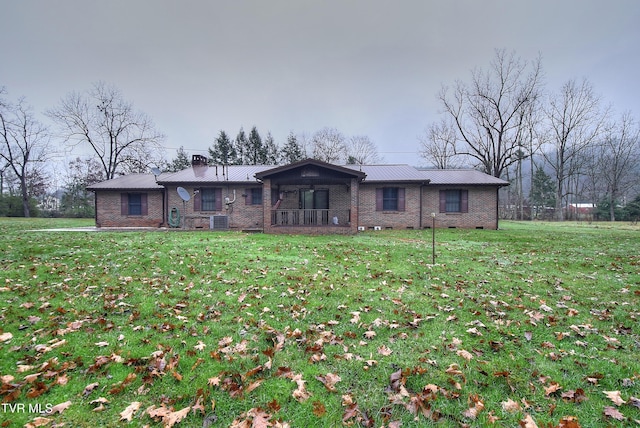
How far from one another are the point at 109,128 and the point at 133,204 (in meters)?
18.8

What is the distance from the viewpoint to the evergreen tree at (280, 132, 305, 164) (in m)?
43.9

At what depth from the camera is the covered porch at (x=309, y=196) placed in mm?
14305

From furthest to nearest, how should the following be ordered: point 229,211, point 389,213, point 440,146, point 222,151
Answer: point 222,151 < point 440,146 < point 229,211 < point 389,213

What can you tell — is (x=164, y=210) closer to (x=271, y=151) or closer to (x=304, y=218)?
Result: (x=304, y=218)

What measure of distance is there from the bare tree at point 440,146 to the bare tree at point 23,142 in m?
45.1

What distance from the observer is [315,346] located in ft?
10.5

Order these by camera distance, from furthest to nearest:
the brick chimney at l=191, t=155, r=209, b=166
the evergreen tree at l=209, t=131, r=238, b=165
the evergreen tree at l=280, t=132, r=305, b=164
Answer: the evergreen tree at l=280, t=132, r=305, b=164
the evergreen tree at l=209, t=131, r=238, b=165
the brick chimney at l=191, t=155, r=209, b=166

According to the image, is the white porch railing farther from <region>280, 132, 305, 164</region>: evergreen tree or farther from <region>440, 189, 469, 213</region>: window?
<region>280, 132, 305, 164</region>: evergreen tree

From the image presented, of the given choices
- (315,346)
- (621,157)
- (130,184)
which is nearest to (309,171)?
(315,346)

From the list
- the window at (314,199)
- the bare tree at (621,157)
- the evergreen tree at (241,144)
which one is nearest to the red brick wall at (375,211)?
the window at (314,199)

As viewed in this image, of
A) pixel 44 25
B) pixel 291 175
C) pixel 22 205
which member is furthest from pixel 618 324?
pixel 22 205

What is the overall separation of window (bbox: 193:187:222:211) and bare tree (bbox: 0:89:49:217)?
966 inches

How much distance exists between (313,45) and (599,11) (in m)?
18.8

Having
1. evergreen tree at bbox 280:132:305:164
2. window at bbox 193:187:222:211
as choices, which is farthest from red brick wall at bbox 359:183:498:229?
evergreen tree at bbox 280:132:305:164
